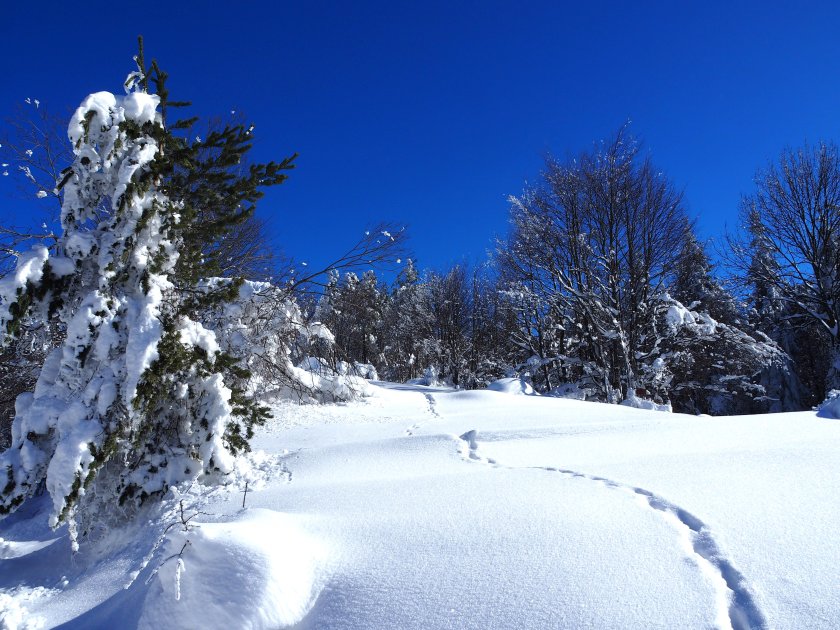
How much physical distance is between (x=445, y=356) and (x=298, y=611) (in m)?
20.5

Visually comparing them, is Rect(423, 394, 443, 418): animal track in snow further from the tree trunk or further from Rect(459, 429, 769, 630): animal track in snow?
the tree trunk

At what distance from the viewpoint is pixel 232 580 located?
241cm

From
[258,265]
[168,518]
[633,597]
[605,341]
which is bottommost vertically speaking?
[168,518]

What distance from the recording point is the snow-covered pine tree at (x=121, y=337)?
3852 millimetres

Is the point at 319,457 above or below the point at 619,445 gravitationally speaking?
below

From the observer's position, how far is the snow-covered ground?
2.07m

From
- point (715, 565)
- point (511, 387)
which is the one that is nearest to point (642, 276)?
point (511, 387)

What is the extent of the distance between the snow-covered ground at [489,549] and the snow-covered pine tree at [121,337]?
0.51 meters

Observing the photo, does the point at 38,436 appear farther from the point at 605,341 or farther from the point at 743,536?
the point at 605,341

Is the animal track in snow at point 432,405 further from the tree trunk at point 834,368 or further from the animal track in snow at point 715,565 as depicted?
the tree trunk at point 834,368

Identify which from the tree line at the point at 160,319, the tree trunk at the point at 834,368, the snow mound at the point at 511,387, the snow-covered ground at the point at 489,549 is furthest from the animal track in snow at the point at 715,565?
the tree trunk at the point at 834,368

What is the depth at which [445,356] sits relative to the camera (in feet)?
74.3

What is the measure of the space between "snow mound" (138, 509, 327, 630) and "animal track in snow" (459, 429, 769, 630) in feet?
6.15

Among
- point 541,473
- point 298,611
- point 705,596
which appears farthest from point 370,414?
point 705,596
